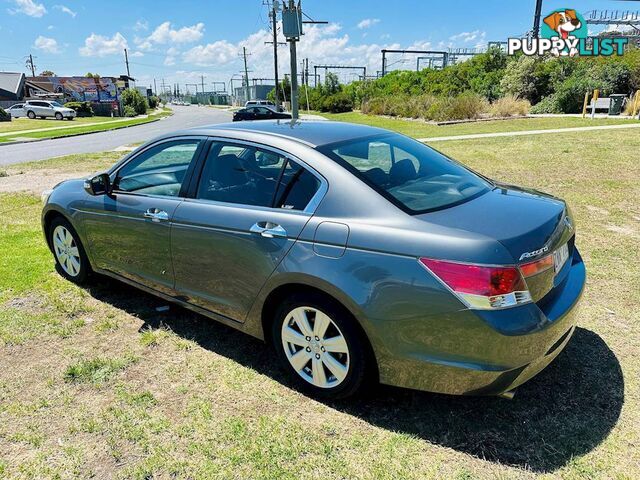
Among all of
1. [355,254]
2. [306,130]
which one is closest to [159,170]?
[306,130]

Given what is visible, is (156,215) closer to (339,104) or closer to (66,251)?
(66,251)

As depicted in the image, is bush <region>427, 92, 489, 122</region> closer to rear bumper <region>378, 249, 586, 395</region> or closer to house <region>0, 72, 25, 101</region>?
rear bumper <region>378, 249, 586, 395</region>

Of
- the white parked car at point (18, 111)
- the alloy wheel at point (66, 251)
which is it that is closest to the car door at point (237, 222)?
the alloy wheel at point (66, 251)

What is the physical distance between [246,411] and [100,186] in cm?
234

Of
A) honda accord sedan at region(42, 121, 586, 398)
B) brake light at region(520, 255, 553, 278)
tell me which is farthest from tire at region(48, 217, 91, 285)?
brake light at region(520, 255, 553, 278)

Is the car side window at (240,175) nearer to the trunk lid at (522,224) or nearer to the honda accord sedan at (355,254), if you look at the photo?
the honda accord sedan at (355,254)

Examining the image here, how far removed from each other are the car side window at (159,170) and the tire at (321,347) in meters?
1.37

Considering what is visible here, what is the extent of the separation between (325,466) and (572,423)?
1383mm

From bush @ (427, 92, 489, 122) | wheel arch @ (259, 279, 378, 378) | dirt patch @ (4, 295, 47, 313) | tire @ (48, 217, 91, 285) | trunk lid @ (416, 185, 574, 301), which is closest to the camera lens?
trunk lid @ (416, 185, 574, 301)

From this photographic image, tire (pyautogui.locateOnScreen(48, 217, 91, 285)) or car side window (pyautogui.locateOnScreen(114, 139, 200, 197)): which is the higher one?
car side window (pyautogui.locateOnScreen(114, 139, 200, 197))

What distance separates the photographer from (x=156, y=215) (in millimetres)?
3566

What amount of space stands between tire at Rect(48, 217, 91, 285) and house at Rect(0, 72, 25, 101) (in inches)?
2808

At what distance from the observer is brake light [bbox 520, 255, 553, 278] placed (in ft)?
7.68

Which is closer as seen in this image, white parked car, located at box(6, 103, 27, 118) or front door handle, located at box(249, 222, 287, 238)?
front door handle, located at box(249, 222, 287, 238)
